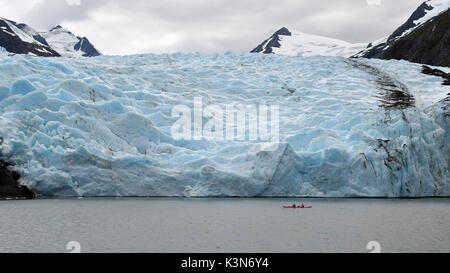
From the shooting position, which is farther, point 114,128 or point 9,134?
point 114,128

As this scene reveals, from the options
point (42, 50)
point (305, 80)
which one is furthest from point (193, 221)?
point (42, 50)

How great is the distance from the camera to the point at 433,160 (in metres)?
28.6

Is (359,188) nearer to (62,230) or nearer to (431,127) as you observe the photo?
(431,127)

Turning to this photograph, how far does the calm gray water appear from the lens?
49.1 feet

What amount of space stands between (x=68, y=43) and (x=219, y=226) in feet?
522

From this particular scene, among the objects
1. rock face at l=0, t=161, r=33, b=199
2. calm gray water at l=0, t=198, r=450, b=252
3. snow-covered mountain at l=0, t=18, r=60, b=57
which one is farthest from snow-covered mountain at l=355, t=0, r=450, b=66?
snow-covered mountain at l=0, t=18, r=60, b=57

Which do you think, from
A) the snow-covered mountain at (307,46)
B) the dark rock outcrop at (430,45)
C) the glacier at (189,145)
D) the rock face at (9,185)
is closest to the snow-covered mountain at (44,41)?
the snow-covered mountain at (307,46)

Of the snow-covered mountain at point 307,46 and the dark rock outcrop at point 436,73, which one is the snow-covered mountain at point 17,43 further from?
the dark rock outcrop at point 436,73

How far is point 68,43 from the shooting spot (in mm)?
165500

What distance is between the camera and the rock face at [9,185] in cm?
2470

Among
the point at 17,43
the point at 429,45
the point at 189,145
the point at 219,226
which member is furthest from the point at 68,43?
the point at 219,226

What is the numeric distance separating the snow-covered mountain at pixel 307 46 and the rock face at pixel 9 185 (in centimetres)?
8944
